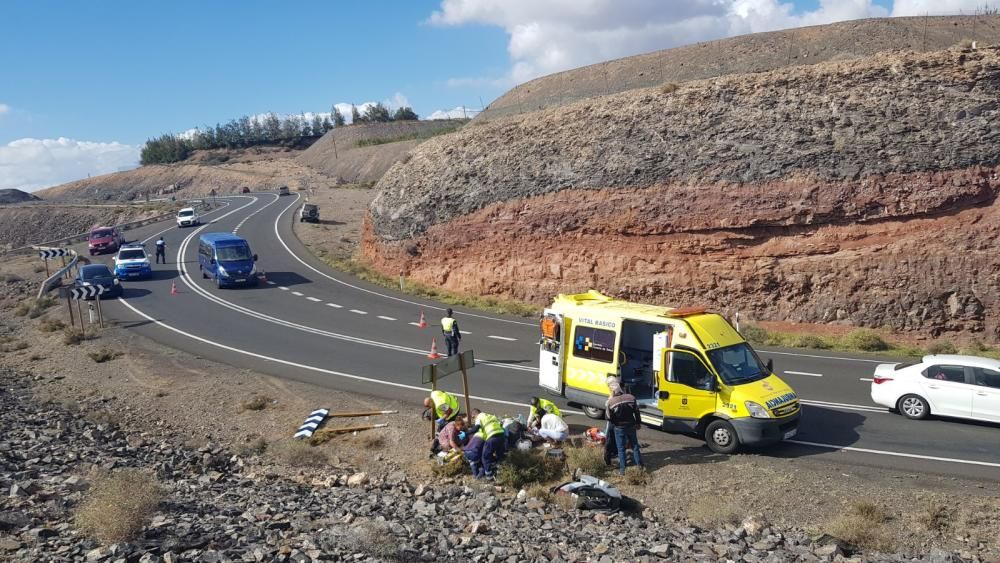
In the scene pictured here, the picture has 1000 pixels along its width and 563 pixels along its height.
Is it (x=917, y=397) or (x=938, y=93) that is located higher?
(x=938, y=93)

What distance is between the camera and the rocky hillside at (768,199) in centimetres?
2289

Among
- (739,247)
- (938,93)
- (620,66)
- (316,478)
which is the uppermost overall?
(620,66)

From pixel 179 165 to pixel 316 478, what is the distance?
12957 cm

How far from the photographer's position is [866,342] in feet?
70.8

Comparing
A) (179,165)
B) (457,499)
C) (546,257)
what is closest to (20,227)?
(179,165)

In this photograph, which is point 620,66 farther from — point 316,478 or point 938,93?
point 316,478

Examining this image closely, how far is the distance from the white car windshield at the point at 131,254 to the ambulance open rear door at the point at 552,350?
29.1m

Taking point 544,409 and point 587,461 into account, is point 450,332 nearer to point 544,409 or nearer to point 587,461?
point 544,409

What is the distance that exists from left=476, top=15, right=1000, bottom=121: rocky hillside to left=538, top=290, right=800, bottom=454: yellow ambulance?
23.2 m

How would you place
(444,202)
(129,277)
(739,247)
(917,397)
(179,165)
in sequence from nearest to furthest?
(917,397)
(739,247)
(444,202)
(129,277)
(179,165)

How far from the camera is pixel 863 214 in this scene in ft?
78.6

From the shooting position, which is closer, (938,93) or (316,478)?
(316,478)

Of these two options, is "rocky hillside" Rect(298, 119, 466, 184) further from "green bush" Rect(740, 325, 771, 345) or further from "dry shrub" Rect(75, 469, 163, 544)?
"dry shrub" Rect(75, 469, 163, 544)

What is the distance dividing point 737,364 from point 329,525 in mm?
7721
